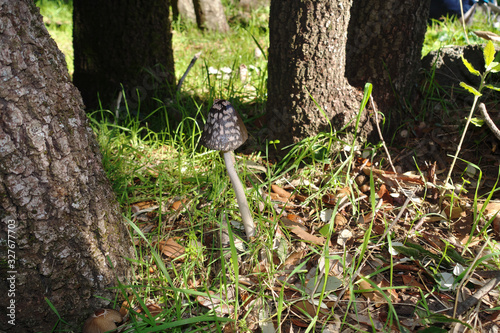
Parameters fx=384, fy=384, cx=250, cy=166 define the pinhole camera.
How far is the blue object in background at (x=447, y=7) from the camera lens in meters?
4.90

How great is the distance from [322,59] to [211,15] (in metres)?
3.38

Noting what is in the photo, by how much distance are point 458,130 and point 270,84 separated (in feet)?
4.28

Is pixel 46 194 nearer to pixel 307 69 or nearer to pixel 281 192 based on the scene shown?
pixel 281 192

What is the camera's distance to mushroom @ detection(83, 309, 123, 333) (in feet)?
5.38

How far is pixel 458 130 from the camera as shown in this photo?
2.58 meters

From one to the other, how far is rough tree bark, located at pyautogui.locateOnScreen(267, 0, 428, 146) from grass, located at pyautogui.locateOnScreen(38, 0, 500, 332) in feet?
0.59

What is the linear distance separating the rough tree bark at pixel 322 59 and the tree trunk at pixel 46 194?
4.21 ft

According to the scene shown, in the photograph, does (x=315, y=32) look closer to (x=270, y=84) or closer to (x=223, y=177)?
(x=270, y=84)

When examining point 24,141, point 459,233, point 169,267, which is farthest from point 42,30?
point 459,233

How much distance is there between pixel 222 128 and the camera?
167 centimetres

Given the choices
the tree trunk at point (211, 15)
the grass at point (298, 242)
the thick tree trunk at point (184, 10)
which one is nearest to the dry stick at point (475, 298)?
the grass at point (298, 242)

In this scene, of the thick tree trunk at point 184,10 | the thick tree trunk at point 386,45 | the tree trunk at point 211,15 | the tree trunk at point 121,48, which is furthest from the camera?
the thick tree trunk at point 184,10

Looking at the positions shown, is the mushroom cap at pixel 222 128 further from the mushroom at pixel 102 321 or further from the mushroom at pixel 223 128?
the mushroom at pixel 102 321

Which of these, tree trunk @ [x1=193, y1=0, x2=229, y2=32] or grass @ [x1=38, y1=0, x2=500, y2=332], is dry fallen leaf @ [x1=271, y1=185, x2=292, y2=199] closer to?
grass @ [x1=38, y1=0, x2=500, y2=332]
